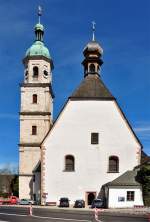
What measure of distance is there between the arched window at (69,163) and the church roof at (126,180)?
16.9 feet

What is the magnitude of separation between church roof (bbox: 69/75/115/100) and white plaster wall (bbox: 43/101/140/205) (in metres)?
0.73

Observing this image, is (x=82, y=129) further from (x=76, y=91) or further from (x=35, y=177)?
(x=35, y=177)

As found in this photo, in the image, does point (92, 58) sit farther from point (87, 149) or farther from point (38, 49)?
point (38, 49)

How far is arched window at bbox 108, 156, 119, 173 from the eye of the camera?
53.7 meters

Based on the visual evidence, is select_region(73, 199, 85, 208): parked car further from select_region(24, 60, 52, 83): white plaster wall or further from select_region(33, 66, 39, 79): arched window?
select_region(33, 66, 39, 79): arched window

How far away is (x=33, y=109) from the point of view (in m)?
72.9

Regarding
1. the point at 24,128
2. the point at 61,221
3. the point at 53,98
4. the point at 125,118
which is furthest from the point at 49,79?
the point at 61,221

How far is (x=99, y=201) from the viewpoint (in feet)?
164

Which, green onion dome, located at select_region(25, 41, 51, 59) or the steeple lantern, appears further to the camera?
green onion dome, located at select_region(25, 41, 51, 59)

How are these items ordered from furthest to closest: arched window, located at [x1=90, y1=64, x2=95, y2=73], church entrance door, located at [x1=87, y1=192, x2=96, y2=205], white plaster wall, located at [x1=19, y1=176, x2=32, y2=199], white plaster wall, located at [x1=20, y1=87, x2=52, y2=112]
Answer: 1. white plaster wall, located at [x1=20, y1=87, x2=52, y2=112]
2. white plaster wall, located at [x1=19, y1=176, x2=32, y2=199]
3. arched window, located at [x1=90, y1=64, x2=95, y2=73]
4. church entrance door, located at [x1=87, y1=192, x2=96, y2=205]

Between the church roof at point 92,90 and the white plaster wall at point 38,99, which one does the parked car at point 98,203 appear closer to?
the church roof at point 92,90

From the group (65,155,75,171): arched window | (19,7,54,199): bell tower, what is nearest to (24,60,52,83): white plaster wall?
(19,7,54,199): bell tower

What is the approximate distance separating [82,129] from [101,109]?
3.20 m

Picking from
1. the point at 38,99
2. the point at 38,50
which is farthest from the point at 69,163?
the point at 38,50
